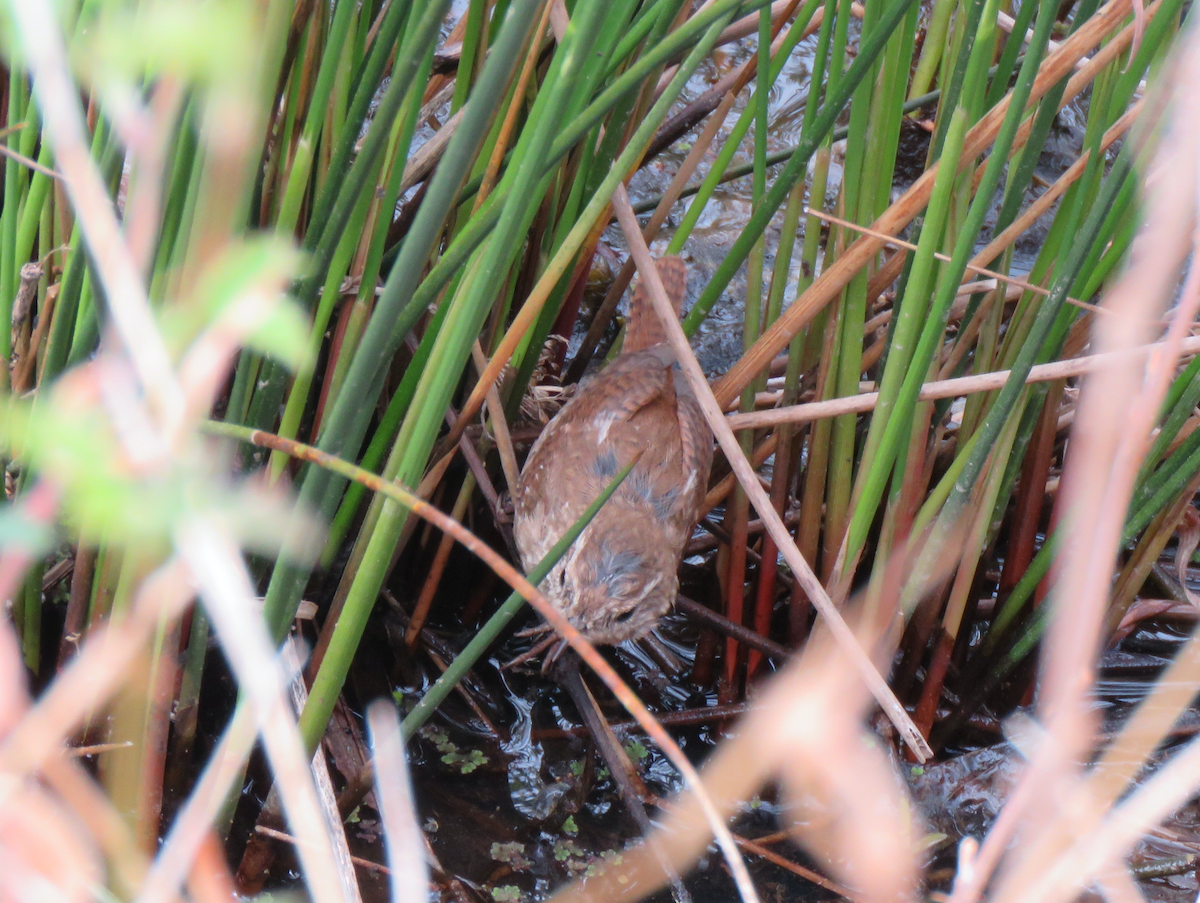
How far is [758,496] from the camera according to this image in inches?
87.5

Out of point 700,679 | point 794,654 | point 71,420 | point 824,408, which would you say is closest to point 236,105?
point 71,420

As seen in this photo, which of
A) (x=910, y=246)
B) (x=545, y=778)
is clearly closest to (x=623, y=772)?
(x=545, y=778)

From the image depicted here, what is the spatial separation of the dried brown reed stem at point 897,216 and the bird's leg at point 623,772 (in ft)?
→ 2.64

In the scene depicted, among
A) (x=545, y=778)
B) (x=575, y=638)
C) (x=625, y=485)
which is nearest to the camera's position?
(x=575, y=638)

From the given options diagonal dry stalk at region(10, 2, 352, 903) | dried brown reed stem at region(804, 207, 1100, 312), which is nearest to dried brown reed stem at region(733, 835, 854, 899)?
dried brown reed stem at region(804, 207, 1100, 312)

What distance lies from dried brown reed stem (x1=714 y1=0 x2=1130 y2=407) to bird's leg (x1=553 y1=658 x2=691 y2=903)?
2.64 ft

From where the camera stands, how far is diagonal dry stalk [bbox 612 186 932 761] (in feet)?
6.23

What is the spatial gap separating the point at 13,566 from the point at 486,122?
0.69m

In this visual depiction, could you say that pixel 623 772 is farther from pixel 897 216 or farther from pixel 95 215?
pixel 95 215

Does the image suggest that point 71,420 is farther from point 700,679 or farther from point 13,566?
point 700,679

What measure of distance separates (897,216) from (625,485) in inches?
40.2

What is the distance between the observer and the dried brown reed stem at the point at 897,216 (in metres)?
1.84

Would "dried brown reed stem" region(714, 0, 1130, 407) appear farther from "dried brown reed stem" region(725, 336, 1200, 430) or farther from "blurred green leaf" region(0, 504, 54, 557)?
"blurred green leaf" region(0, 504, 54, 557)

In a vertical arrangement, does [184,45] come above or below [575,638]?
above
